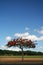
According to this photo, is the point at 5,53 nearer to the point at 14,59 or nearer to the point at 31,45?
the point at 14,59

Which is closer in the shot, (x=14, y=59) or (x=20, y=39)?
(x=20, y=39)

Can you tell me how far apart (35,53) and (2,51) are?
411 centimetres

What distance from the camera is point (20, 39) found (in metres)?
25.8

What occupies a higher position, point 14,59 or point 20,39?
point 20,39

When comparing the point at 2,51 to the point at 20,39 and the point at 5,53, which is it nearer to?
the point at 5,53

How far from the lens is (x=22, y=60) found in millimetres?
27484

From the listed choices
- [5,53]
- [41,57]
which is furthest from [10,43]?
[41,57]

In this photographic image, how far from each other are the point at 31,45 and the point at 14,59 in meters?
4.04

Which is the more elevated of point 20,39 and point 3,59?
point 20,39

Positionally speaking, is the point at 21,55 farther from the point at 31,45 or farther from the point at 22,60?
the point at 31,45

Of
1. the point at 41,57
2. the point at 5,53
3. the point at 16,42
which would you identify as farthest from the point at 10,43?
the point at 41,57

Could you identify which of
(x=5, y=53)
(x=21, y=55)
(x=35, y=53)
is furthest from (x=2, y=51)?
(x=35, y=53)

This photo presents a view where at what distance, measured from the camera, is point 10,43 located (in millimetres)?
25844

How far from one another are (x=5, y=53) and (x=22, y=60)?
2.32 m
